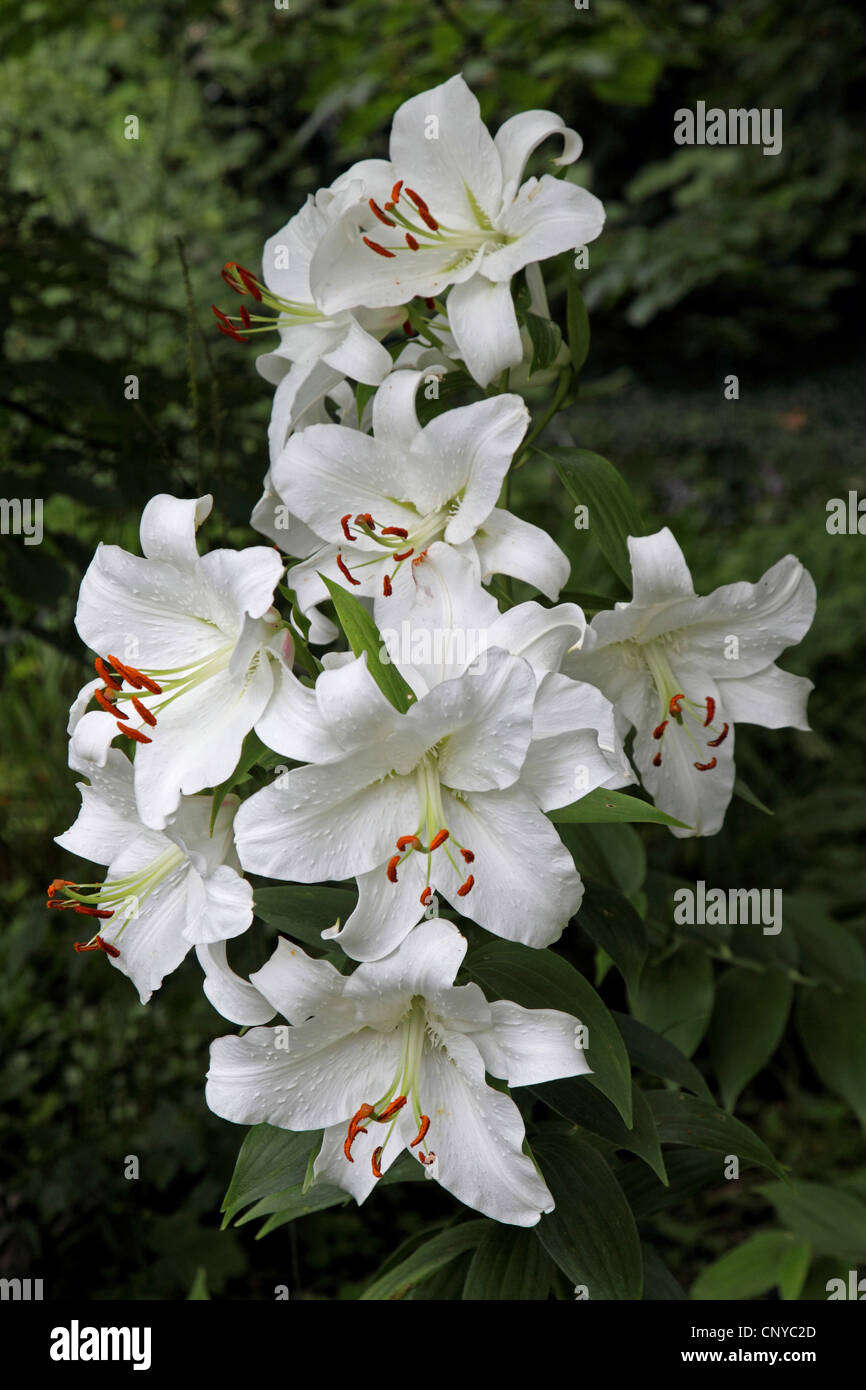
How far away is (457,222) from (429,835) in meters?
0.39

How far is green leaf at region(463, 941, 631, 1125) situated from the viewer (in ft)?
2.12

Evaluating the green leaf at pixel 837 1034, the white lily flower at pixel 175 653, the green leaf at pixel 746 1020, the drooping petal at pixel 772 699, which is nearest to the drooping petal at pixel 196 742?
the white lily flower at pixel 175 653

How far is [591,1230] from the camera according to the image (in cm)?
70

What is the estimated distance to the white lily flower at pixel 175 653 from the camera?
594mm

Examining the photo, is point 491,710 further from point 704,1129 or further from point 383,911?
point 704,1129

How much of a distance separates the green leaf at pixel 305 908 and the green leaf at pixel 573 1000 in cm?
10

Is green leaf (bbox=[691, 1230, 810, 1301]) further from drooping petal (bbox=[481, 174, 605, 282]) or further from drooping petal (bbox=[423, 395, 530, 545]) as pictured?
drooping petal (bbox=[481, 174, 605, 282])

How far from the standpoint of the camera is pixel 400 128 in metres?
0.70

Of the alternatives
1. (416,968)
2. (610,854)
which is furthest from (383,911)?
(610,854)

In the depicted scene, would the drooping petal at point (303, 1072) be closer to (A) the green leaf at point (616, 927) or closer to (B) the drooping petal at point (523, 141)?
(A) the green leaf at point (616, 927)

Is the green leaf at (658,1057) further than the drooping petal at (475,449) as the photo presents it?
Yes

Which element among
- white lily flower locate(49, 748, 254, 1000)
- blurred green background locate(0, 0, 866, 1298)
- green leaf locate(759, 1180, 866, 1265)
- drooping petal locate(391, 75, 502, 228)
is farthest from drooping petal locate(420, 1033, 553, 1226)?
green leaf locate(759, 1180, 866, 1265)

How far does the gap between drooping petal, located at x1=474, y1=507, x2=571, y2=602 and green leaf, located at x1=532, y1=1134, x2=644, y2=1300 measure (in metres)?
0.36
